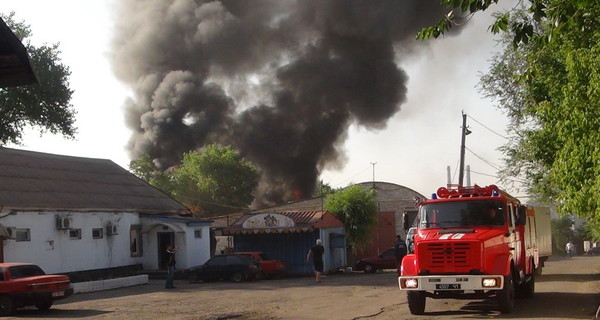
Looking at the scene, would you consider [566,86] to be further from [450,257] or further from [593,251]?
[593,251]

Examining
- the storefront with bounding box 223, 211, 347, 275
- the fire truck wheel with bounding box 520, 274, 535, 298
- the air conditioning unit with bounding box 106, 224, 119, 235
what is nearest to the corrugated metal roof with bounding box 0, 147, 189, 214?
the air conditioning unit with bounding box 106, 224, 119, 235

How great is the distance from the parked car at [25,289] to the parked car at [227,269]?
34.6 ft

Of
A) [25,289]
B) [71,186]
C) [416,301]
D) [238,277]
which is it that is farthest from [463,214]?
[71,186]

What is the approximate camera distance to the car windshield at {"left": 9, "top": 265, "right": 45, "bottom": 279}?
17938mm

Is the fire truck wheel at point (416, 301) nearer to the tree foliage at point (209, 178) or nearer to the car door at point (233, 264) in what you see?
the car door at point (233, 264)

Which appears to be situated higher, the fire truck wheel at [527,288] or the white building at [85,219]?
the white building at [85,219]

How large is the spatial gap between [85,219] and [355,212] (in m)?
16.0

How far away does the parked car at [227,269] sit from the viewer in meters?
28.3

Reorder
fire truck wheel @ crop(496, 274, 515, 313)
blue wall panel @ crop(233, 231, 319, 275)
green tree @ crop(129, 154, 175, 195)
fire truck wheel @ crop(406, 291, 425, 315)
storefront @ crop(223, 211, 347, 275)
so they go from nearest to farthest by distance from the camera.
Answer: fire truck wheel @ crop(496, 274, 515, 313) → fire truck wheel @ crop(406, 291, 425, 315) → storefront @ crop(223, 211, 347, 275) → blue wall panel @ crop(233, 231, 319, 275) → green tree @ crop(129, 154, 175, 195)

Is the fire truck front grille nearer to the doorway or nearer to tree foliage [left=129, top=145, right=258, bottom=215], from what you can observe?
the doorway

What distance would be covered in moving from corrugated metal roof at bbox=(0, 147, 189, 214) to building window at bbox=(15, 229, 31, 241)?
0.82 metres

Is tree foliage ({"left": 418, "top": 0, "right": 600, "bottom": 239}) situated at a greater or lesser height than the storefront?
greater

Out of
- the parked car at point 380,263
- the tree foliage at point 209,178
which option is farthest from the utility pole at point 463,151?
the tree foliage at point 209,178

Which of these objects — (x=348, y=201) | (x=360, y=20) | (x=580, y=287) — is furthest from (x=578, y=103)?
(x=360, y=20)
